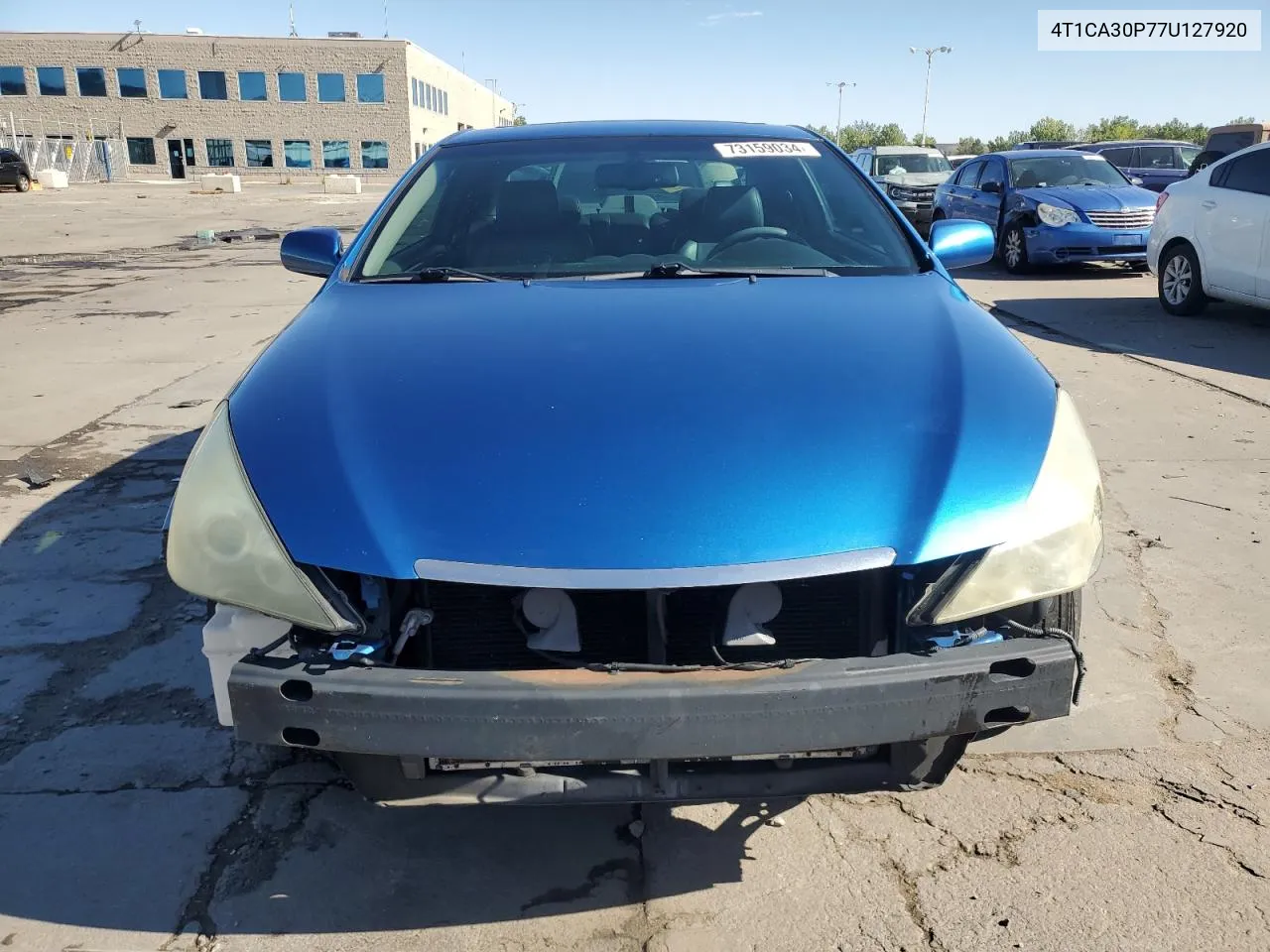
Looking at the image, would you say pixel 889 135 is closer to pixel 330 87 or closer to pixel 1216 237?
pixel 330 87

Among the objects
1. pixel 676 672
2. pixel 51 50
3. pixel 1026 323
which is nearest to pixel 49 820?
pixel 676 672

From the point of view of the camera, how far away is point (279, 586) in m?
1.85

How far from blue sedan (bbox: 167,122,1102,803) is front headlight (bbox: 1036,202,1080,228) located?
10.6 metres

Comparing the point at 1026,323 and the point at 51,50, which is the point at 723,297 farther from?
the point at 51,50

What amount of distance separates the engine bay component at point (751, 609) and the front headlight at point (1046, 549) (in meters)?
0.30

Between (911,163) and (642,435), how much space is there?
1900cm

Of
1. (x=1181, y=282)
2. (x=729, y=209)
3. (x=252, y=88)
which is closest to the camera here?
(x=729, y=209)

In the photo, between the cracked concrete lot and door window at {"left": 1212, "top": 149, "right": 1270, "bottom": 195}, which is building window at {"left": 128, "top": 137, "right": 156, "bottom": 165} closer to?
door window at {"left": 1212, "top": 149, "right": 1270, "bottom": 195}

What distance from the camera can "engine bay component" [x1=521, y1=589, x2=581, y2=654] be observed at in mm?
1896

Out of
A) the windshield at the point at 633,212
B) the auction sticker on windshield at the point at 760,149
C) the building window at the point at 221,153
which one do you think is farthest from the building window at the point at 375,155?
the auction sticker on windshield at the point at 760,149

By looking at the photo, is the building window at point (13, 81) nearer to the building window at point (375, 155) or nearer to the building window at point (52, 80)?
the building window at point (52, 80)

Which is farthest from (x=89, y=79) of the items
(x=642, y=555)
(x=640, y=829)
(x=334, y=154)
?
(x=642, y=555)

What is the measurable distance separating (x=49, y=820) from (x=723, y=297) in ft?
6.83

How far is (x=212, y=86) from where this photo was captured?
6184 centimetres
